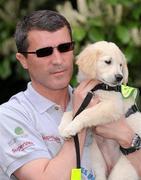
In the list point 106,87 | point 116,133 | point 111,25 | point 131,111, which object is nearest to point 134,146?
point 116,133

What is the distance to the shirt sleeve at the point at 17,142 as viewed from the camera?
3.86 meters

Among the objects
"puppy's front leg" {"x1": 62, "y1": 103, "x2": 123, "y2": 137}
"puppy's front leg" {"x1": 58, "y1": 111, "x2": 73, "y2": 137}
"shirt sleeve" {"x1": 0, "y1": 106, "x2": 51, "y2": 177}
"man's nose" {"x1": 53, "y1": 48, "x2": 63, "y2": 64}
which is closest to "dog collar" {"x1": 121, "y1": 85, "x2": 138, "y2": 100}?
"puppy's front leg" {"x1": 62, "y1": 103, "x2": 123, "y2": 137}

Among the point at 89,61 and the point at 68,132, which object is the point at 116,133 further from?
Result: the point at 89,61

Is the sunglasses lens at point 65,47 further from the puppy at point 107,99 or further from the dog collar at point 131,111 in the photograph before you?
the dog collar at point 131,111

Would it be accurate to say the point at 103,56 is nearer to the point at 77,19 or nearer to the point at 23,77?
the point at 77,19

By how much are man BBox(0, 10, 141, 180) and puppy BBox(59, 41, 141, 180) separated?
55mm

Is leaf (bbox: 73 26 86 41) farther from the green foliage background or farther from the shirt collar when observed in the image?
the shirt collar

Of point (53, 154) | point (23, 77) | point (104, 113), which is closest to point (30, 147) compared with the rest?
point (53, 154)

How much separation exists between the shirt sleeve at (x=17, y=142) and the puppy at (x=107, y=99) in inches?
8.3

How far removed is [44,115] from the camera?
4070mm

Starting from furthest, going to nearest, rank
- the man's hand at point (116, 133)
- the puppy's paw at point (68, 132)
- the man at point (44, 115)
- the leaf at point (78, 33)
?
the leaf at point (78, 33) → the man's hand at point (116, 133) → the puppy's paw at point (68, 132) → the man at point (44, 115)

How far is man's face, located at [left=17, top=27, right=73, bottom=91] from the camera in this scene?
3.99m

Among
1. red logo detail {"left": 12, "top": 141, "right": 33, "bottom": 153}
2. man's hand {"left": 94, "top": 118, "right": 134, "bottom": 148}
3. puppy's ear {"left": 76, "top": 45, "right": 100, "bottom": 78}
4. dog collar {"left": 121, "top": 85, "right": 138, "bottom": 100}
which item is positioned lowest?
man's hand {"left": 94, "top": 118, "right": 134, "bottom": 148}

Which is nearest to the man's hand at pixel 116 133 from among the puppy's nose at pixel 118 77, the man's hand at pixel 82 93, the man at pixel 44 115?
the man at pixel 44 115
